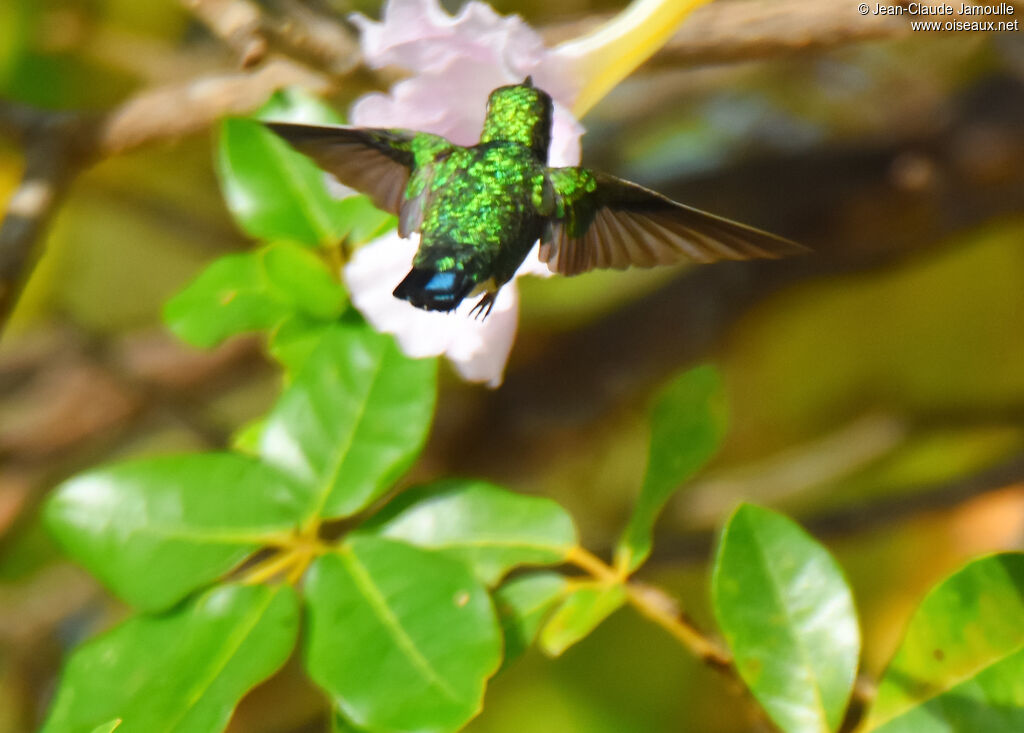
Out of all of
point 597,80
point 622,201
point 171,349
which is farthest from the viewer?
point 171,349

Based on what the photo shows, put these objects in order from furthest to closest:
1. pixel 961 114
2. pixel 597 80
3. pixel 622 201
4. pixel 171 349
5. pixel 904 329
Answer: pixel 904 329 → pixel 171 349 → pixel 961 114 → pixel 597 80 → pixel 622 201

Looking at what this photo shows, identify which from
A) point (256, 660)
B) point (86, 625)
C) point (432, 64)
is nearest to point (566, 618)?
point (256, 660)

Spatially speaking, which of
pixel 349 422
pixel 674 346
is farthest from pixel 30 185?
pixel 674 346

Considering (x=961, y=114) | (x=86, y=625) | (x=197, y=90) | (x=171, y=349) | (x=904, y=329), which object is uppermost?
(x=197, y=90)

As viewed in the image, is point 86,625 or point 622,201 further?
point 86,625

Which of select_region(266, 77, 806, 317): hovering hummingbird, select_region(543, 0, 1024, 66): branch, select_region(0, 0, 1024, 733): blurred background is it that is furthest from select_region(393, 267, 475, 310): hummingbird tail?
select_region(0, 0, 1024, 733): blurred background

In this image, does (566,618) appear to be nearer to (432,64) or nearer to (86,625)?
(432,64)

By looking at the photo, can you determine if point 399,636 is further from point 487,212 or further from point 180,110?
point 180,110

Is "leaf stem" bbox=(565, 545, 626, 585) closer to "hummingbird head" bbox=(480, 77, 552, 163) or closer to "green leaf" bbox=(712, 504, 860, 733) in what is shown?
"green leaf" bbox=(712, 504, 860, 733)
